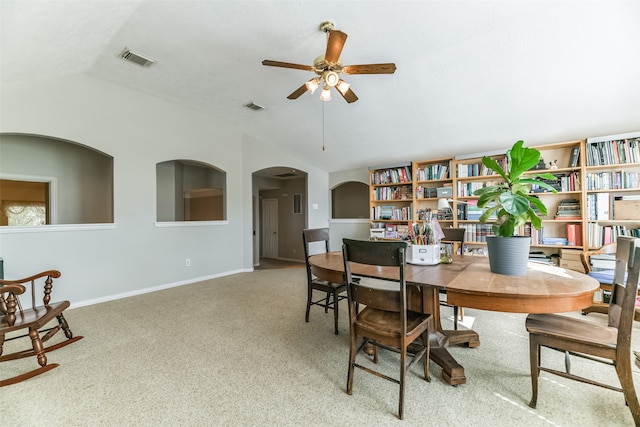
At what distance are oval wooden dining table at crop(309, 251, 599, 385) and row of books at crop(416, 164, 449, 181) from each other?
→ 258cm

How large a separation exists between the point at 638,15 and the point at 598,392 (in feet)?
8.85

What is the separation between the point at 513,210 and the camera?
1.68 metres

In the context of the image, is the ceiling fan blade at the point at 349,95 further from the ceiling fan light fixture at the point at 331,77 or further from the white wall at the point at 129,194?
the white wall at the point at 129,194

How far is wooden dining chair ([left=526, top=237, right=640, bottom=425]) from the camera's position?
4.49 ft

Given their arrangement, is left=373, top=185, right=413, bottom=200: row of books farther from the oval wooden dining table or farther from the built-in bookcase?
the oval wooden dining table

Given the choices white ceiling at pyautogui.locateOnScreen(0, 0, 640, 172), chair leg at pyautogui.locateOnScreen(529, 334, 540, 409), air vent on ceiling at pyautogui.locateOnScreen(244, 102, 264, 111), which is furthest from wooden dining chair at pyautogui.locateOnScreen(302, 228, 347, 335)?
air vent on ceiling at pyautogui.locateOnScreen(244, 102, 264, 111)

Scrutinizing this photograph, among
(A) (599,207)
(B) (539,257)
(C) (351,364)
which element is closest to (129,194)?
(C) (351,364)

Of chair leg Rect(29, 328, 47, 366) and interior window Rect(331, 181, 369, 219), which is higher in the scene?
interior window Rect(331, 181, 369, 219)

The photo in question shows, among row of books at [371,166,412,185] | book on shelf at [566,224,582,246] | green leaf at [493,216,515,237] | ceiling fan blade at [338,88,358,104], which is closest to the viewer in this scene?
green leaf at [493,216,515,237]

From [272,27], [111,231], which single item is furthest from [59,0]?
[111,231]

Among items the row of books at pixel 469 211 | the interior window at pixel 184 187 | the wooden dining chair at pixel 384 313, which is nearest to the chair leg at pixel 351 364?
the wooden dining chair at pixel 384 313

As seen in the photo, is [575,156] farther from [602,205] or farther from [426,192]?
[426,192]

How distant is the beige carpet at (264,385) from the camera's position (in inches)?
59.5

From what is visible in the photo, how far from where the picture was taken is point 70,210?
482cm
